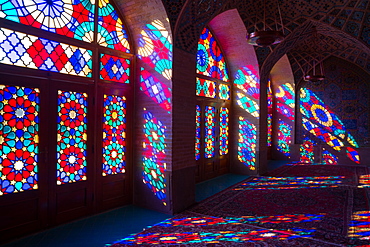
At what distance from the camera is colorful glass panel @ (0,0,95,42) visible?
3.22 meters

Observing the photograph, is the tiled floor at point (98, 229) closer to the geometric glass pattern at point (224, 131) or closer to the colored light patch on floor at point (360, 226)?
the colored light patch on floor at point (360, 226)

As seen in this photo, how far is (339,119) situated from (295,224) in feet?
24.4

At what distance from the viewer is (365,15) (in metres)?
6.31

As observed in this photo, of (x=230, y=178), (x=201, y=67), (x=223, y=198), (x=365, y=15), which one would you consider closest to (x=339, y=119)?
(x=365, y=15)

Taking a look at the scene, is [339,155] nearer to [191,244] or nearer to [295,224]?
[295,224]

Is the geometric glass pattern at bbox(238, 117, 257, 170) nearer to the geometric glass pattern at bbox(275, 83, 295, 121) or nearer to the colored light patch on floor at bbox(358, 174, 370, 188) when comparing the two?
the colored light patch on floor at bbox(358, 174, 370, 188)

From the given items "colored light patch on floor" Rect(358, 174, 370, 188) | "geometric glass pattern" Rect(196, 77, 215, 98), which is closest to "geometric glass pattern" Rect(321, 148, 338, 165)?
"colored light patch on floor" Rect(358, 174, 370, 188)

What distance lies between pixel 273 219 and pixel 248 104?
13.2ft

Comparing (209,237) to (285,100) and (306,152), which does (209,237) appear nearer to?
(306,152)

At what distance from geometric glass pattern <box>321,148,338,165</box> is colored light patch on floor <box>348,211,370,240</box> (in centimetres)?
592

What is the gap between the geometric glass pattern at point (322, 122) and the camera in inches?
387

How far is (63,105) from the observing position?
12.1 ft

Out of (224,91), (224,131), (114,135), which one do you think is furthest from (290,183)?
(114,135)

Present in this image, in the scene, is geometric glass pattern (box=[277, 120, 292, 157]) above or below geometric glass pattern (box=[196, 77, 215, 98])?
below
